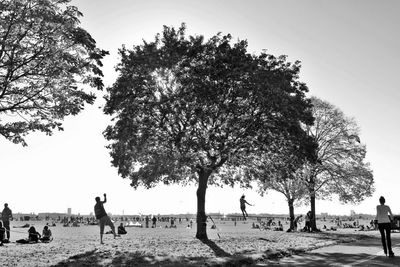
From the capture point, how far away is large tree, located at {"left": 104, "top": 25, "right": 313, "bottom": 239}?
2033cm

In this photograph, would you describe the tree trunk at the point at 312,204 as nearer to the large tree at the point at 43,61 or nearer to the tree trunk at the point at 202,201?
the tree trunk at the point at 202,201

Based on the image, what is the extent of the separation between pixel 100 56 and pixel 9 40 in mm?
3221

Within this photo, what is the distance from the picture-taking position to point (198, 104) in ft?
66.8

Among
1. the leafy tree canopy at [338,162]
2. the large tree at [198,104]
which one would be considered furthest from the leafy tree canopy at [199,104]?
the leafy tree canopy at [338,162]

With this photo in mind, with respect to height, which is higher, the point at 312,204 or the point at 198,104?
the point at 198,104

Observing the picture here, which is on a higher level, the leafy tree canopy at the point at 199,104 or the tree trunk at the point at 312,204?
the leafy tree canopy at the point at 199,104

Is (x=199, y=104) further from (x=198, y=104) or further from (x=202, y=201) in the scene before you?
(x=202, y=201)

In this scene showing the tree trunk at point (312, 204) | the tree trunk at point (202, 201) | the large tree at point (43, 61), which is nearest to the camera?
the large tree at point (43, 61)

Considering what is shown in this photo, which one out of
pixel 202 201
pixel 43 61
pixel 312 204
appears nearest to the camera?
pixel 43 61

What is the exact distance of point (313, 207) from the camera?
45.1 metres

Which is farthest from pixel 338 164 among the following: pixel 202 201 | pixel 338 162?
pixel 202 201

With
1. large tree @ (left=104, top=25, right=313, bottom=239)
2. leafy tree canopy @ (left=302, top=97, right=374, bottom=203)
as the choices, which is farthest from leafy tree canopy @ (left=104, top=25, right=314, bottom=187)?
leafy tree canopy @ (left=302, top=97, right=374, bottom=203)

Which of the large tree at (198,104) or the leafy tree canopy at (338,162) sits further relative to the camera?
the leafy tree canopy at (338,162)

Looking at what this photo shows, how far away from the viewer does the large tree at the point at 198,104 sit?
2033 centimetres
